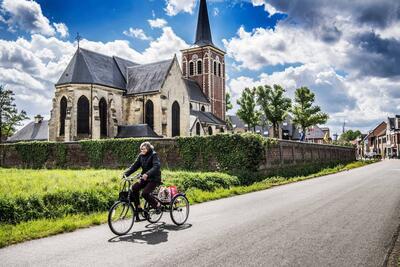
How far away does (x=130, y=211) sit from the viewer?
792 cm

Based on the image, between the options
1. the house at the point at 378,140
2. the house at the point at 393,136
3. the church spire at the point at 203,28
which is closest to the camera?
the church spire at the point at 203,28

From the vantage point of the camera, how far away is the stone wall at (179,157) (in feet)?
80.1

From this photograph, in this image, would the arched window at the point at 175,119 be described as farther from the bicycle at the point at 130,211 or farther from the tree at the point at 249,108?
the bicycle at the point at 130,211

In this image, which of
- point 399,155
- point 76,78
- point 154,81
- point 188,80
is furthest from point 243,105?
point 399,155

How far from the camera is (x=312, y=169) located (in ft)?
102

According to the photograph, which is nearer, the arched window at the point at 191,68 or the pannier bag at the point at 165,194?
the pannier bag at the point at 165,194

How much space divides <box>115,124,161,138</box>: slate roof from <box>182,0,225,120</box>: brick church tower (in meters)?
23.9

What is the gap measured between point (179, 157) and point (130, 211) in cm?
1630

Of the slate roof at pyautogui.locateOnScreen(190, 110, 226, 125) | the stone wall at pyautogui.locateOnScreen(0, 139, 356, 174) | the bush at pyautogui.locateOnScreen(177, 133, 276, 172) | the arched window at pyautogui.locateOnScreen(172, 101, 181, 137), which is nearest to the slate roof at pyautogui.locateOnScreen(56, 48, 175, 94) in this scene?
the arched window at pyautogui.locateOnScreen(172, 101, 181, 137)

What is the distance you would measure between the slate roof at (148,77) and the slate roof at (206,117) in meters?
11.4

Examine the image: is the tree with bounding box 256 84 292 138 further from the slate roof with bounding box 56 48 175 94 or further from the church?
the slate roof with bounding box 56 48 175 94

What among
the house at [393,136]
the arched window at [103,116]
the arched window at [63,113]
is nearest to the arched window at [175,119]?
the arched window at [103,116]

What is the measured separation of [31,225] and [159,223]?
9.72ft

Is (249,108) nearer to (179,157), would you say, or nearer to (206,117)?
(206,117)
